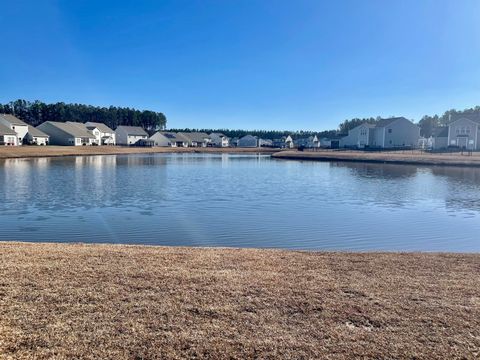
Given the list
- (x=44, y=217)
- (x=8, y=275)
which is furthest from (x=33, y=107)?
(x=8, y=275)

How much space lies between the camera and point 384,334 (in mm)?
4832

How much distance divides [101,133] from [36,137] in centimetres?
2677

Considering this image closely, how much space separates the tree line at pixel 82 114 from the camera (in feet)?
432

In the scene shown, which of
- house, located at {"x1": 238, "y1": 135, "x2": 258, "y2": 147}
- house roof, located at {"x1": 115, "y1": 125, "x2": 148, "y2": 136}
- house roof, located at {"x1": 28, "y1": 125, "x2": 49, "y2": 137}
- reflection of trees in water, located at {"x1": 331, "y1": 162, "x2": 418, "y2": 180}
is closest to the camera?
reflection of trees in water, located at {"x1": 331, "y1": 162, "x2": 418, "y2": 180}

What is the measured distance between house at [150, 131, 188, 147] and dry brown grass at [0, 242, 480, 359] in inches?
4890

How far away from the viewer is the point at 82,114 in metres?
142

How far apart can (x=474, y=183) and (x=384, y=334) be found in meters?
32.5

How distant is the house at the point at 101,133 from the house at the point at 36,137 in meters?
16.8

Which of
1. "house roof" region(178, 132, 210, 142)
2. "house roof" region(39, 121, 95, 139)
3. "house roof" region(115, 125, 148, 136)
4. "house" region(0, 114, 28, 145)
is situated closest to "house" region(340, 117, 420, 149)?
"house roof" region(39, 121, 95, 139)

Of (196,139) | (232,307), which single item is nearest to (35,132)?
(196,139)

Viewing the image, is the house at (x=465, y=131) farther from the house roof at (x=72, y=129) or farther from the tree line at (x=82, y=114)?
the tree line at (x=82, y=114)

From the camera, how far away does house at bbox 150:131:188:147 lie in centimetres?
12988

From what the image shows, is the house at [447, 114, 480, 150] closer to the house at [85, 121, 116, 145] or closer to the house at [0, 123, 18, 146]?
the house at [85, 121, 116, 145]

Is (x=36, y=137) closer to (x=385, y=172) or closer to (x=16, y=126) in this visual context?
(x=16, y=126)
